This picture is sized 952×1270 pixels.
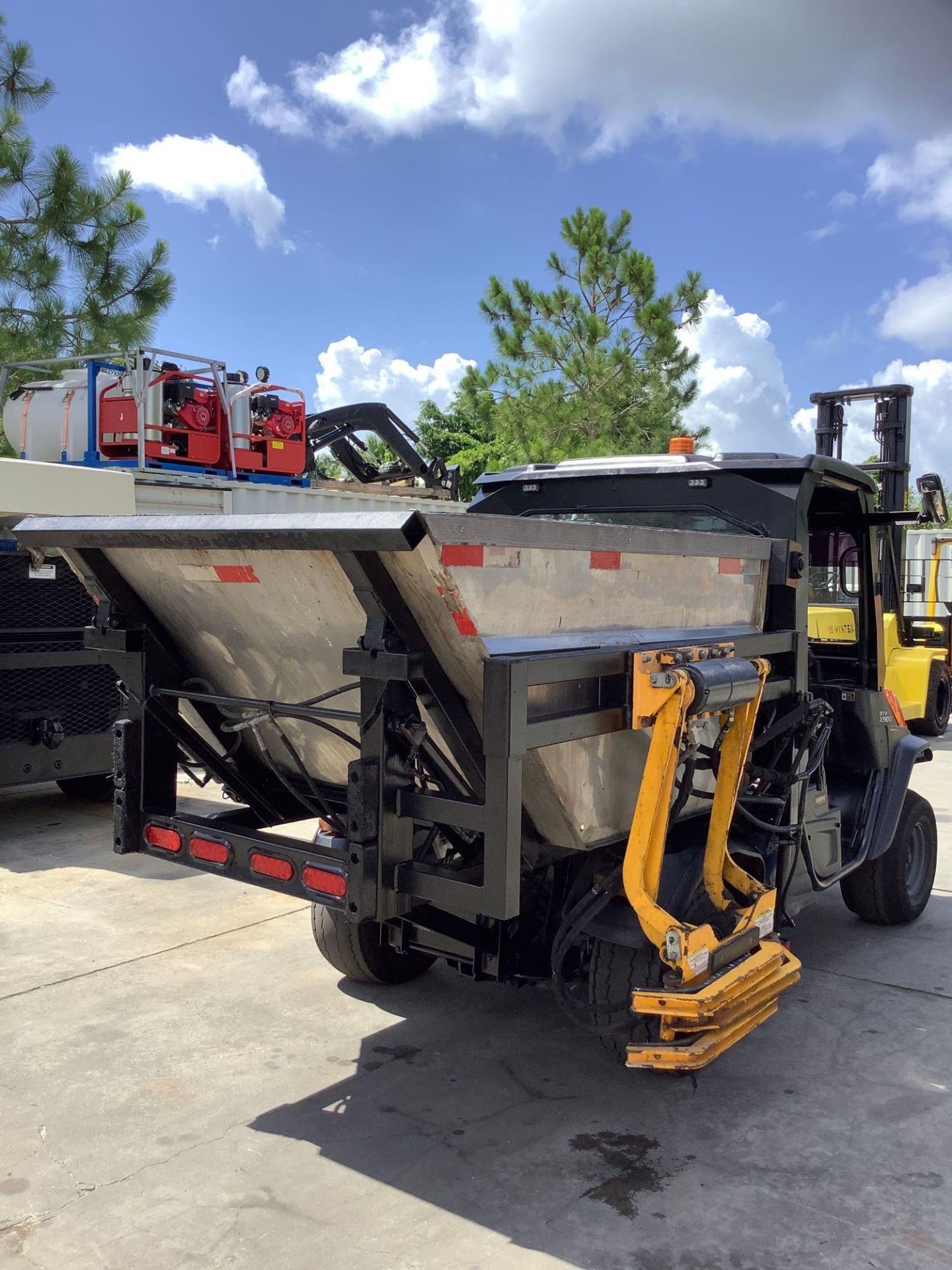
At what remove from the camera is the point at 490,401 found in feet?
64.7

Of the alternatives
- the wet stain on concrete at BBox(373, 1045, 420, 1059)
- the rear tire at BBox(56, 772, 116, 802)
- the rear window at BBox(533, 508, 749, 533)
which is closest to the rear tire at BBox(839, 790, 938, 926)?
the rear window at BBox(533, 508, 749, 533)

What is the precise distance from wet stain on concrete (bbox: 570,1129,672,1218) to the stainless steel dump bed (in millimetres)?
997

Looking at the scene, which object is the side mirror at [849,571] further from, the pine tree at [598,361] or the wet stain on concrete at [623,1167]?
the pine tree at [598,361]

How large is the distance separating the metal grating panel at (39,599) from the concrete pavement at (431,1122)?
2.88 m

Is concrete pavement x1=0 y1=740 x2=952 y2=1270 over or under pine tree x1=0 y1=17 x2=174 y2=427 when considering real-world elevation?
under

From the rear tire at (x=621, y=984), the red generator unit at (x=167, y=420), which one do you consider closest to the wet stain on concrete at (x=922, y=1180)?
the rear tire at (x=621, y=984)

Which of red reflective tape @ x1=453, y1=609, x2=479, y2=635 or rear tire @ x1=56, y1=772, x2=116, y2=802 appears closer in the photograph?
red reflective tape @ x1=453, y1=609, x2=479, y2=635

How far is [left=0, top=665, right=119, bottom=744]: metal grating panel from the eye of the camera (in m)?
7.73

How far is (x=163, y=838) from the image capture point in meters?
3.81

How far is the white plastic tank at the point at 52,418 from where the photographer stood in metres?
11.0

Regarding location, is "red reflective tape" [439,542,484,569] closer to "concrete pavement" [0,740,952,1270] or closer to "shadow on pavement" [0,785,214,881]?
"concrete pavement" [0,740,952,1270]

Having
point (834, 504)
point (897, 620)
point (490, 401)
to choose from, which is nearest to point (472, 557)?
point (834, 504)

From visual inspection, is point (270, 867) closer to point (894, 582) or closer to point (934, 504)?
point (894, 582)

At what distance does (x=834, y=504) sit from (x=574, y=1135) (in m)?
3.07
